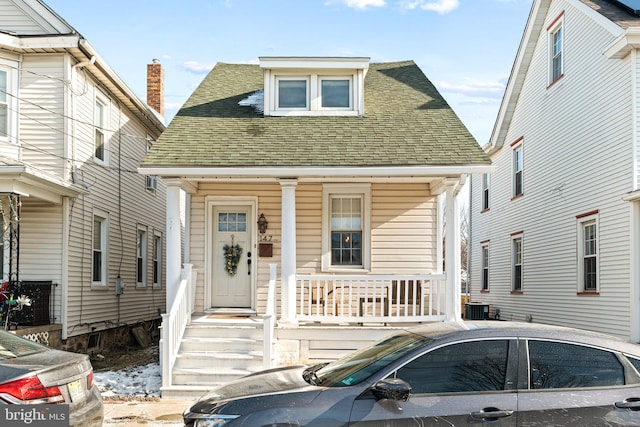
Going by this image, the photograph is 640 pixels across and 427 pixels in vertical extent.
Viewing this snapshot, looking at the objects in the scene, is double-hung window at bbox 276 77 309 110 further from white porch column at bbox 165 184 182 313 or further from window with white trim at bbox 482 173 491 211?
window with white trim at bbox 482 173 491 211

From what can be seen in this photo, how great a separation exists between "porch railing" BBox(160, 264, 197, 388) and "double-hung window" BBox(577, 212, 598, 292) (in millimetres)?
9088

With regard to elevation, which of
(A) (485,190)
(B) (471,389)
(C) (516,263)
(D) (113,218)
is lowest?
(B) (471,389)

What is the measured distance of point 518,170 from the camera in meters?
20.2

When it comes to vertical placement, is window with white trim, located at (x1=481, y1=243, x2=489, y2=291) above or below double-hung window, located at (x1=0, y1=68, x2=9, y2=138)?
below

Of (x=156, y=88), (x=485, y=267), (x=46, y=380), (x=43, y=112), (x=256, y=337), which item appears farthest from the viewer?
(x=485, y=267)

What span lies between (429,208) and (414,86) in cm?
312

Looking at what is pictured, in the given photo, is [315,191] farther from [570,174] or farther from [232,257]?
[570,174]

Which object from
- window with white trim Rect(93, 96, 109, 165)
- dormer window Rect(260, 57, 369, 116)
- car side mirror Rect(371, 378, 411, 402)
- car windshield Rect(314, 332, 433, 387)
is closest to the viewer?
car side mirror Rect(371, 378, 411, 402)

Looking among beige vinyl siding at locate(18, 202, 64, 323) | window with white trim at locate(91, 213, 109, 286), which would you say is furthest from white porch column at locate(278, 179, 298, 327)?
window with white trim at locate(91, 213, 109, 286)

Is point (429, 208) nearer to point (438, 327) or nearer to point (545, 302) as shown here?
point (545, 302)

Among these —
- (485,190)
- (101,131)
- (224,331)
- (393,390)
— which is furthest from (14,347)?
(485,190)

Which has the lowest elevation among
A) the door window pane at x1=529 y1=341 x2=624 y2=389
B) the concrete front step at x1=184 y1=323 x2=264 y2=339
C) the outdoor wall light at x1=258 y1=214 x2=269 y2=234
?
the concrete front step at x1=184 y1=323 x2=264 y2=339

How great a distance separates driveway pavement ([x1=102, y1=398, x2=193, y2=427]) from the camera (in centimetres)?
816

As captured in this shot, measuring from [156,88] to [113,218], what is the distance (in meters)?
6.31
